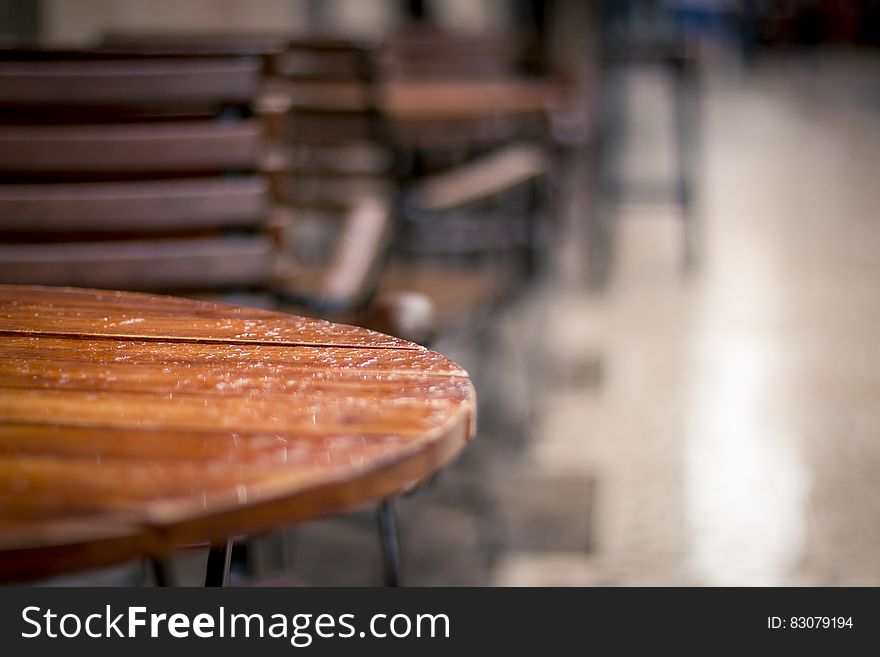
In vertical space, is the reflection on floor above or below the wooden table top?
below

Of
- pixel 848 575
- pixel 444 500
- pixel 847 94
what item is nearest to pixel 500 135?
pixel 444 500

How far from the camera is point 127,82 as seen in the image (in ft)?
5.31

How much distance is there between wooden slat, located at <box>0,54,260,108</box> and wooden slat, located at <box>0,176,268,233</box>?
0.11 metres

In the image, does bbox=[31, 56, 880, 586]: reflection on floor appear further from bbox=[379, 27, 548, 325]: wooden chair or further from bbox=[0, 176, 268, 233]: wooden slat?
bbox=[0, 176, 268, 233]: wooden slat

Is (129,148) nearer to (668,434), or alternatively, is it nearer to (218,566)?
(218,566)

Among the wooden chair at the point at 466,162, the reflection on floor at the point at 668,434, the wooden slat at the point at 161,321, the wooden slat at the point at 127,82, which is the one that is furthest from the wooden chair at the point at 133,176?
the reflection on floor at the point at 668,434

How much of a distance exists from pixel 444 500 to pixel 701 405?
0.96 m

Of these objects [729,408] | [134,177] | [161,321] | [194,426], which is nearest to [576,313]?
[729,408]

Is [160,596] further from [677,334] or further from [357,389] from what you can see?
[677,334]

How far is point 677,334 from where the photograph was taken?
400 cm

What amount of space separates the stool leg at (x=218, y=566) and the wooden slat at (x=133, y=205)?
78cm

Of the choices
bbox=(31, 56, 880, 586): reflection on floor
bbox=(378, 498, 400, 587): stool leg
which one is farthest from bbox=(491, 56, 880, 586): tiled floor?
bbox=(378, 498, 400, 587): stool leg

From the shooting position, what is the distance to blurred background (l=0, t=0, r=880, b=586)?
2322mm

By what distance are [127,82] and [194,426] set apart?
3.29 ft
